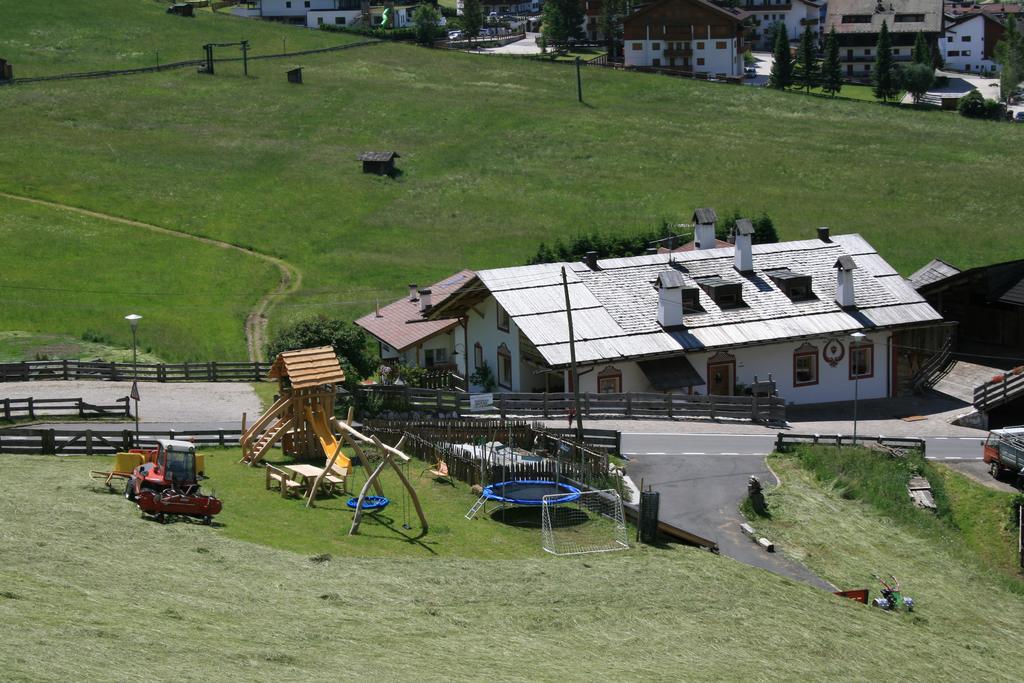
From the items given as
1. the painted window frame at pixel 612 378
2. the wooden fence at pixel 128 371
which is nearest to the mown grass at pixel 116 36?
the wooden fence at pixel 128 371

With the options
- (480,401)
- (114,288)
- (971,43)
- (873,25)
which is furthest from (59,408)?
(971,43)

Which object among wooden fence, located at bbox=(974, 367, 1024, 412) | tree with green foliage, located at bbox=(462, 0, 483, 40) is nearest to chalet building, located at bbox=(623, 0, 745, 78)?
tree with green foliage, located at bbox=(462, 0, 483, 40)

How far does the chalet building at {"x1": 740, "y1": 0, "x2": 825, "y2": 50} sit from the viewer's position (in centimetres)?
17862

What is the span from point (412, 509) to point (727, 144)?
8589 cm

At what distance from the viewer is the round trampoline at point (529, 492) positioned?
1534 inches

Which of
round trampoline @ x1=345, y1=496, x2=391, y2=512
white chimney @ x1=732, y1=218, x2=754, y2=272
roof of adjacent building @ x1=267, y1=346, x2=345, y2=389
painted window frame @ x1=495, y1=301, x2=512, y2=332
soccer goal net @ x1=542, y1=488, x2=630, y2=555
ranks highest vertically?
white chimney @ x1=732, y1=218, x2=754, y2=272

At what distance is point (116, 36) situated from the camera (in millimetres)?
148000

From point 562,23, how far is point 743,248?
4163 inches

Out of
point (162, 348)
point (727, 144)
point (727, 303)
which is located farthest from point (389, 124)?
point (727, 303)

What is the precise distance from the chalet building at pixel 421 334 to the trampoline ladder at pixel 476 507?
74.7ft

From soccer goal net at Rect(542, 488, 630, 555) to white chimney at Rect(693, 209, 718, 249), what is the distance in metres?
29.3

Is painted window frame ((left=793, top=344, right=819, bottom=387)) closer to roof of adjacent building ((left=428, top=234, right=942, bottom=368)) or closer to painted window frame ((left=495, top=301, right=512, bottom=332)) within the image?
roof of adjacent building ((left=428, top=234, right=942, bottom=368))

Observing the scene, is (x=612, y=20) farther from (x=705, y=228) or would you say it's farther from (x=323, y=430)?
(x=323, y=430)

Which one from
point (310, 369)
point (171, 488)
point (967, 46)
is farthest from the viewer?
point (967, 46)
